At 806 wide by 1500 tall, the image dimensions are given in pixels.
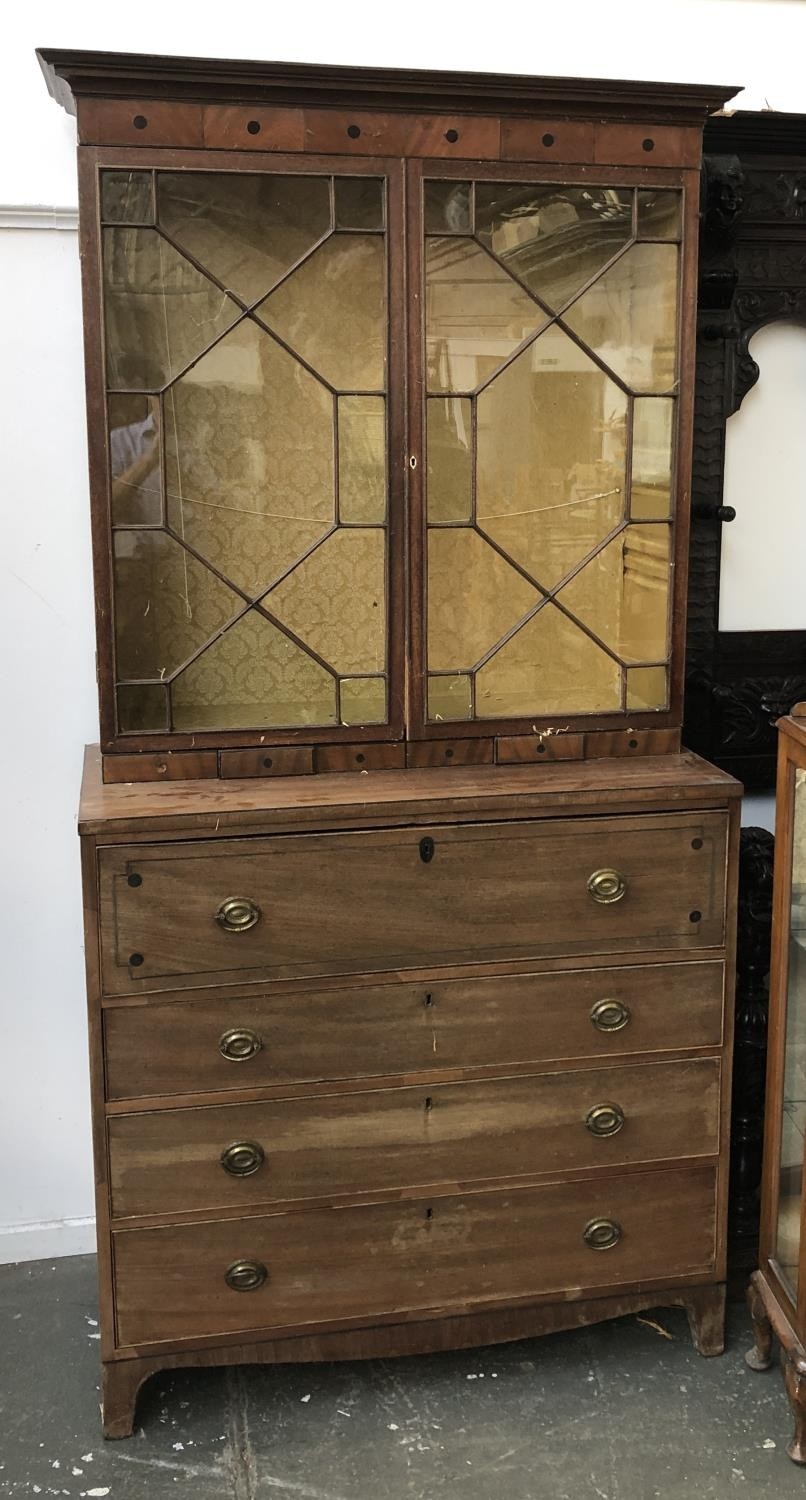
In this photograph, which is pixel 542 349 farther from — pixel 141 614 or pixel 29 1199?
pixel 29 1199

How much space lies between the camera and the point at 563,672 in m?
2.17

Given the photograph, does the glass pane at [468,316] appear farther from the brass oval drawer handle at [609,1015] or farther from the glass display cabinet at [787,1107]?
the brass oval drawer handle at [609,1015]

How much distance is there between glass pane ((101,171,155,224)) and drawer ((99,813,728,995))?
92 centimetres

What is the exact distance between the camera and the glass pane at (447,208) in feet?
6.50

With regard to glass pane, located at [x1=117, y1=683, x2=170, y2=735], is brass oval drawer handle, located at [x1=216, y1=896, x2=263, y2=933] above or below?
below

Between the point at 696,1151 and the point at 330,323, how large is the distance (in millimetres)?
1465

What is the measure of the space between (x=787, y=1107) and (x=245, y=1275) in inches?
36.0

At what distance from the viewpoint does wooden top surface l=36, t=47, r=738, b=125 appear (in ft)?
5.95

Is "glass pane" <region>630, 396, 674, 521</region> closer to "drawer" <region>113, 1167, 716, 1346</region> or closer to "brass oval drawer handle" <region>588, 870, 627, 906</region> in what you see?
"brass oval drawer handle" <region>588, 870, 627, 906</region>

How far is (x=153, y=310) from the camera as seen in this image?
1943 mm

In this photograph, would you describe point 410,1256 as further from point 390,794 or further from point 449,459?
point 449,459

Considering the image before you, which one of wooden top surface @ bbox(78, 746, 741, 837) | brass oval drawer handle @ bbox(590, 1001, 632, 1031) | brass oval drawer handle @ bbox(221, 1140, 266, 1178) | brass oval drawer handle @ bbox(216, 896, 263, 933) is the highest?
wooden top surface @ bbox(78, 746, 741, 837)

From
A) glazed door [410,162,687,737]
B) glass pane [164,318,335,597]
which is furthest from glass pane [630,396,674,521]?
glass pane [164,318,335,597]

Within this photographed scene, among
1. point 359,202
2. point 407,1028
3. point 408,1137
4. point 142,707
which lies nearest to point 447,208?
point 359,202
